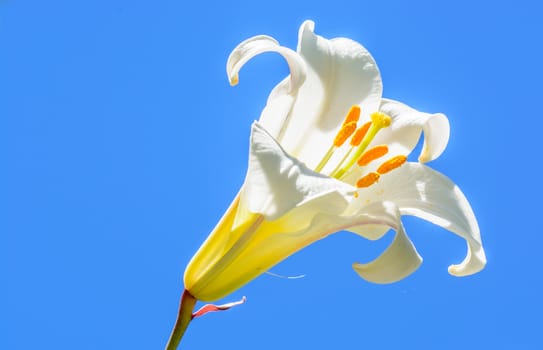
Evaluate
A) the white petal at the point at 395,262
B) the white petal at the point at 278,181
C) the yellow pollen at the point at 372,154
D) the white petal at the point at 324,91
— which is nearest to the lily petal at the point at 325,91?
the white petal at the point at 324,91

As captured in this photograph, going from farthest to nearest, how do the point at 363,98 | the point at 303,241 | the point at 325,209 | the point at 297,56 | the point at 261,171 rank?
the point at 363,98, the point at 297,56, the point at 303,241, the point at 325,209, the point at 261,171

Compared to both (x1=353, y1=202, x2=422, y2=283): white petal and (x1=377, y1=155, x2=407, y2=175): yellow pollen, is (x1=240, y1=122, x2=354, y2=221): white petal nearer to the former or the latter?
(x1=353, y1=202, x2=422, y2=283): white petal

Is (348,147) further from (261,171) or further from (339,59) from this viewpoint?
(261,171)

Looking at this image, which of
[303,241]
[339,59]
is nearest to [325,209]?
[303,241]

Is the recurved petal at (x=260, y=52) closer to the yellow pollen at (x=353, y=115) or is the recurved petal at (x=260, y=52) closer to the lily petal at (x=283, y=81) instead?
the lily petal at (x=283, y=81)

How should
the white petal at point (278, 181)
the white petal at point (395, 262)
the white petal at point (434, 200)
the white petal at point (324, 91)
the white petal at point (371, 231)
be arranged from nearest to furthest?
the white petal at point (278, 181)
the white petal at point (395, 262)
the white petal at point (434, 200)
the white petal at point (371, 231)
the white petal at point (324, 91)

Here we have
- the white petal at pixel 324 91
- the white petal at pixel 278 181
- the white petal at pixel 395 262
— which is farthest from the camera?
the white petal at pixel 324 91

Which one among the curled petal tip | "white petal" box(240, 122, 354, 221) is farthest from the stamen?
"white petal" box(240, 122, 354, 221)
